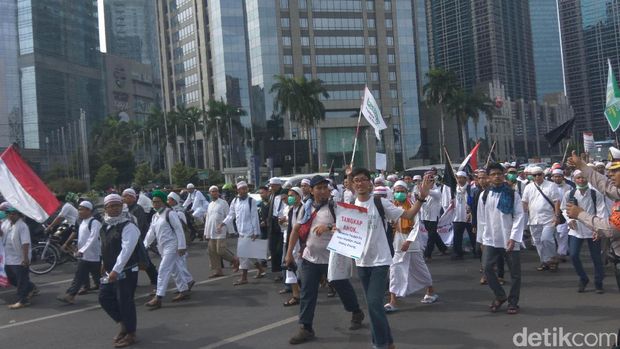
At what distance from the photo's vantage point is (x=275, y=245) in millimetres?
10141

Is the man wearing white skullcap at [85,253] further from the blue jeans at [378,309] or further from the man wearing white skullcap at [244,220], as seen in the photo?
the blue jeans at [378,309]

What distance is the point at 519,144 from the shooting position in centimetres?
12412

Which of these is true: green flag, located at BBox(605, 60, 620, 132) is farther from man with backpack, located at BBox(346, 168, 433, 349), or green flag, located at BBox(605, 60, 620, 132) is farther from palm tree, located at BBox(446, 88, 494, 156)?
palm tree, located at BBox(446, 88, 494, 156)

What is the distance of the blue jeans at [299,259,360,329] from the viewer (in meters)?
6.21

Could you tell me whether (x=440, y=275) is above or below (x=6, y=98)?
below

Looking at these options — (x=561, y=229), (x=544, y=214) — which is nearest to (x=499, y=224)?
(x=544, y=214)

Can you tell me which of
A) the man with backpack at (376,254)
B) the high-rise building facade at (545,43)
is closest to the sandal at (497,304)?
the man with backpack at (376,254)

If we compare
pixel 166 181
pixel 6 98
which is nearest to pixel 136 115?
pixel 6 98

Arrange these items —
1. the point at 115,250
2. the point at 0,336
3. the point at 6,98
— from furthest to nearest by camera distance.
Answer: the point at 6,98
the point at 0,336
the point at 115,250

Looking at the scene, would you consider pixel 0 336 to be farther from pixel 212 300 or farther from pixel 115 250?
pixel 212 300

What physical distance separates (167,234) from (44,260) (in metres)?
5.75

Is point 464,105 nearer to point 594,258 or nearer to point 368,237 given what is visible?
point 594,258

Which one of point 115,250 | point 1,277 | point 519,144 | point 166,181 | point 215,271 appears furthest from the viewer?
point 519,144

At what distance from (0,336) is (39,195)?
2.31 meters
